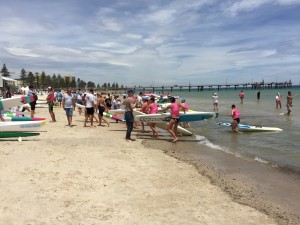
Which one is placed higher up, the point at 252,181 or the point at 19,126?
the point at 19,126

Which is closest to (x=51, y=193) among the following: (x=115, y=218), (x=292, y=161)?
(x=115, y=218)

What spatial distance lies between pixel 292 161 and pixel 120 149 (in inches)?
175

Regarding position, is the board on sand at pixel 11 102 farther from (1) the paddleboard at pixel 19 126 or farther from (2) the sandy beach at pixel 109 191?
(2) the sandy beach at pixel 109 191

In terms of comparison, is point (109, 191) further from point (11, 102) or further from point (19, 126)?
point (11, 102)

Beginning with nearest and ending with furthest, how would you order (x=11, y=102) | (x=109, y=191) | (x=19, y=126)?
(x=109, y=191), (x=19, y=126), (x=11, y=102)

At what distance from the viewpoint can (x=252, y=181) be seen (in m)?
5.89

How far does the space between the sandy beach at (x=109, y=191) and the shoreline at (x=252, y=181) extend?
3.8 inches

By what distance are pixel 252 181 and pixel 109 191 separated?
9.50 feet

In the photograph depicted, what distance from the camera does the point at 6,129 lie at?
28.0ft

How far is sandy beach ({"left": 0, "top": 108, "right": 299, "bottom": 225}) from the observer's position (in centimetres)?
391

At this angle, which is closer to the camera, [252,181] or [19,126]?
[252,181]

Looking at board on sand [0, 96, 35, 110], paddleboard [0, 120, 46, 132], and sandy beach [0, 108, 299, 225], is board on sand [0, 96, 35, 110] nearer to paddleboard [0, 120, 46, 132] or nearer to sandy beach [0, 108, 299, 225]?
paddleboard [0, 120, 46, 132]

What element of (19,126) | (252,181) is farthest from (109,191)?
(19,126)

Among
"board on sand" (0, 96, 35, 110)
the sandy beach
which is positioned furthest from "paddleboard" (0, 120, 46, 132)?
"board on sand" (0, 96, 35, 110)
